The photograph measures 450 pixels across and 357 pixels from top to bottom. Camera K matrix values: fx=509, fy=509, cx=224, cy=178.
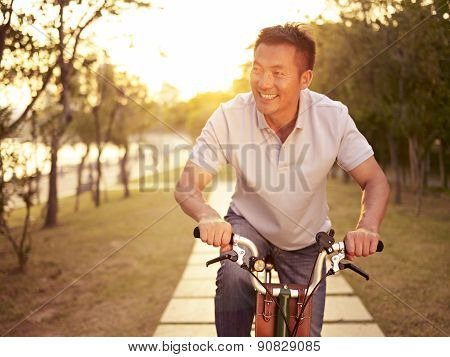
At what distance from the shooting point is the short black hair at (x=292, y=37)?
2461 millimetres

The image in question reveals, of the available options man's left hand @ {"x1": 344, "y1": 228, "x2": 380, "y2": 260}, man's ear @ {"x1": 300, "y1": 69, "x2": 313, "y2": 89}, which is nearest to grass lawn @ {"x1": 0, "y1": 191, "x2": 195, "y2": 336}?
man's ear @ {"x1": 300, "y1": 69, "x2": 313, "y2": 89}

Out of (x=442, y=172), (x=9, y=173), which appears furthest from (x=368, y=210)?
(x=442, y=172)

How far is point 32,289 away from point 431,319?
13.2 ft

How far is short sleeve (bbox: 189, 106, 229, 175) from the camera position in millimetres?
2492

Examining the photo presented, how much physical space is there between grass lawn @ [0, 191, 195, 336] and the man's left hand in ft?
8.77

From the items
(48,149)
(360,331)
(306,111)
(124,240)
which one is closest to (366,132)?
(124,240)

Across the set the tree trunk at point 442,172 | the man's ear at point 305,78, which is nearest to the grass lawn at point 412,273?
the tree trunk at point 442,172

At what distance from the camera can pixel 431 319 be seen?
416cm

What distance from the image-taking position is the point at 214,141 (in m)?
2.54
